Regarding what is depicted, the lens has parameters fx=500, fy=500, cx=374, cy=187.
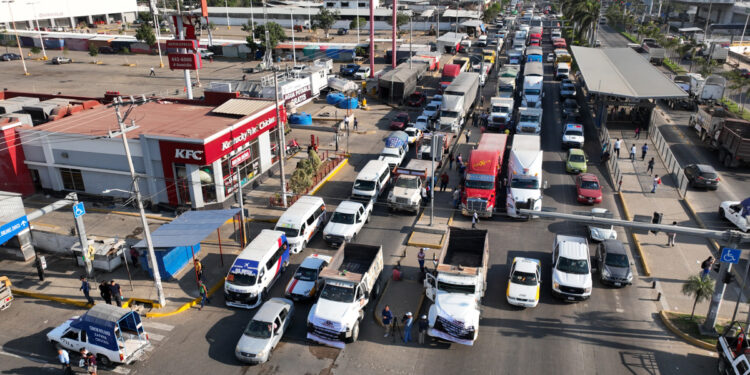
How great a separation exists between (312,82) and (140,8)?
12310 centimetres

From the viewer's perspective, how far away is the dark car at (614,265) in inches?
965

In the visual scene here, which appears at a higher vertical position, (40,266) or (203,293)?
(40,266)

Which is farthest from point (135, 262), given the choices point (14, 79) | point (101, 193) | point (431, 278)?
point (14, 79)

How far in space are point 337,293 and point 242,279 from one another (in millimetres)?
4970

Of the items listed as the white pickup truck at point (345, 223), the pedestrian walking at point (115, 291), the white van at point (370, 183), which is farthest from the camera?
the white van at point (370, 183)

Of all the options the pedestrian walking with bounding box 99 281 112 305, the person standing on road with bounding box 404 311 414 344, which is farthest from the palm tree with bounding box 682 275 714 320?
the pedestrian walking with bounding box 99 281 112 305

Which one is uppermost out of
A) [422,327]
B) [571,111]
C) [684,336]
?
[571,111]

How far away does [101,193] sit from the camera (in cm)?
3447

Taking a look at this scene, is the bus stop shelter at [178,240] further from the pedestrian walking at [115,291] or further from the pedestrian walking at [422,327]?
the pedestrian walking at [422,327]

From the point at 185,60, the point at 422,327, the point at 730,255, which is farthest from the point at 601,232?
the point at 185,60

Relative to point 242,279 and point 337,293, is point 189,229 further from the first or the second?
point 337,293

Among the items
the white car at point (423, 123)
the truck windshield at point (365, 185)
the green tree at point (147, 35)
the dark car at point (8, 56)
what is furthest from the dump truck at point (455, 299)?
the dark car at point (8, 56)

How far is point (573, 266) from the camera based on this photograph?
24219mm

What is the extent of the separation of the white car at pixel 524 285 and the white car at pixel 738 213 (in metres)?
14.8
